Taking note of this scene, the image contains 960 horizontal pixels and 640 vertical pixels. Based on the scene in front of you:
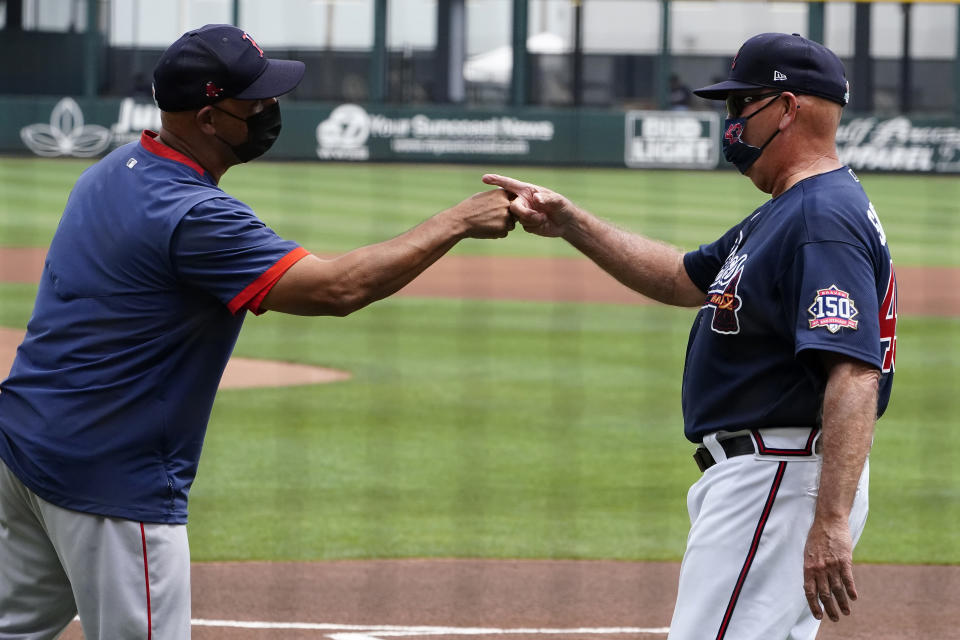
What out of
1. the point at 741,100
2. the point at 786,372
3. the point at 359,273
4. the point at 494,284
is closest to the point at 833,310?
the point at 786,372

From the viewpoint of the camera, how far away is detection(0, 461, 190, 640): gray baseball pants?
3109mm

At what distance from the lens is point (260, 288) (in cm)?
314

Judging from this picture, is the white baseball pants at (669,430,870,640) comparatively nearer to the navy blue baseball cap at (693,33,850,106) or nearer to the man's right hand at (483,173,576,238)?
the navy blue baseball cap at (693,33,850,106)

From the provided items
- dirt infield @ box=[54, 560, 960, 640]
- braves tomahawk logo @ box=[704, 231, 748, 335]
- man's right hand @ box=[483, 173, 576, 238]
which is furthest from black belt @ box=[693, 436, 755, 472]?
dirt infield @ box=[54, 560, 960, 640]

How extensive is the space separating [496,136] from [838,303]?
92.6 feet

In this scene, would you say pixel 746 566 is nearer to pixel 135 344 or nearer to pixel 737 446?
pixel 737 446

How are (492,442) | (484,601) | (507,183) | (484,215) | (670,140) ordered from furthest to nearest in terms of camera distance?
(670,140) → (492,442) → (484,601) → (507,183) → (484,215)

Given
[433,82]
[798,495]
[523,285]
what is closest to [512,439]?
[798,495]

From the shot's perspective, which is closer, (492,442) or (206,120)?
(206,120)

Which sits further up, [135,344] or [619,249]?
[619,249]

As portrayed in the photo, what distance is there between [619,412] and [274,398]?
233cm

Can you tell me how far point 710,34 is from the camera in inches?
1471

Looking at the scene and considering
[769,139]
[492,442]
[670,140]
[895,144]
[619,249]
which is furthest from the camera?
[670,140]

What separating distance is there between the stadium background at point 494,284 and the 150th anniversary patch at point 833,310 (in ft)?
7.48
